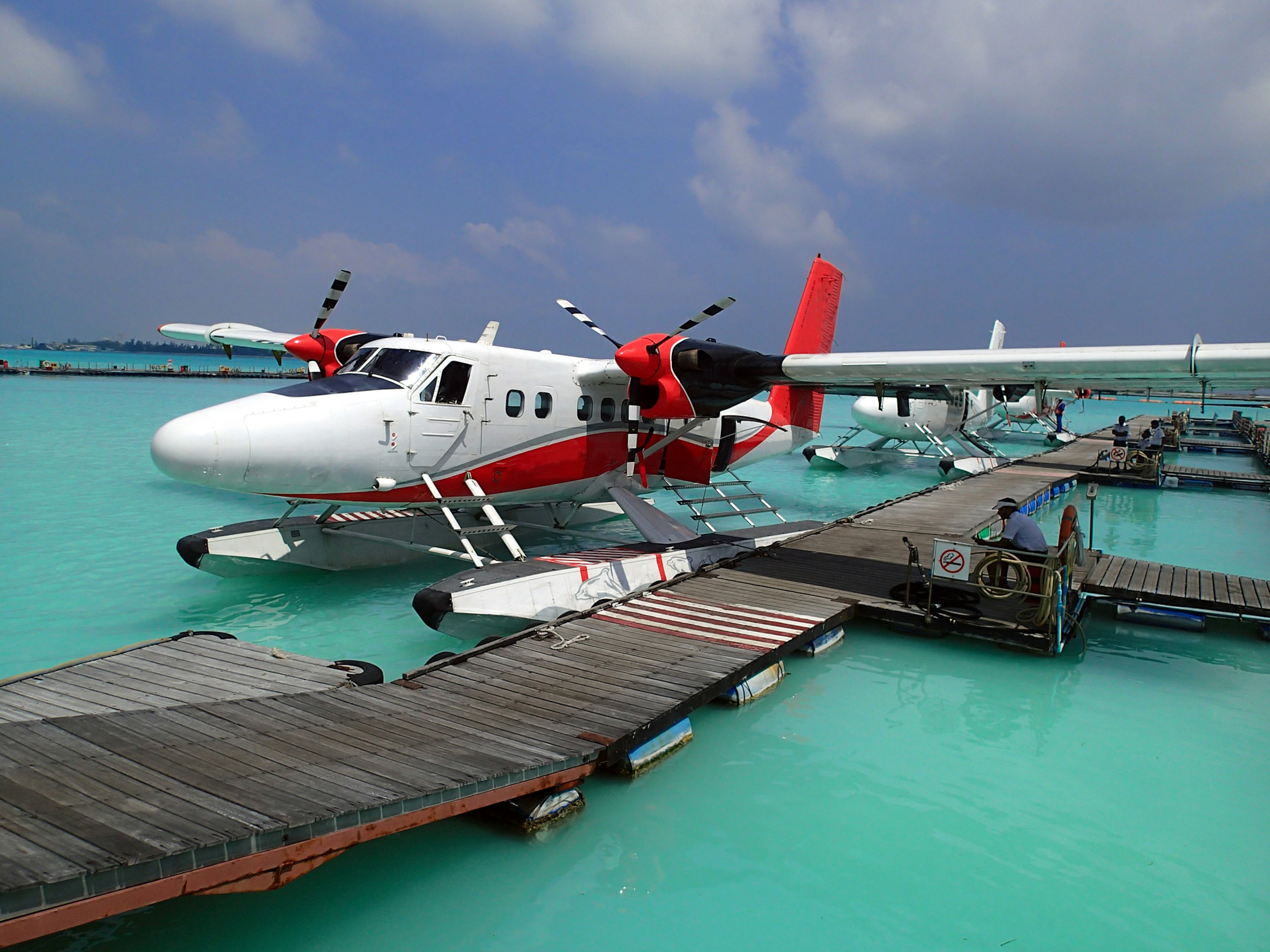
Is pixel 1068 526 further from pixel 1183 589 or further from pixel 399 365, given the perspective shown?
pixel 399 365

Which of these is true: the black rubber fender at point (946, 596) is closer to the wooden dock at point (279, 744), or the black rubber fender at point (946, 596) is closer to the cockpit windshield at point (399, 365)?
the wooden dock at point (279, 744)

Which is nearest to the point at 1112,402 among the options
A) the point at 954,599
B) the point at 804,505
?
the point at 804,505

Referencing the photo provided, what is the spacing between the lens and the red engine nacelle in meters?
9.58

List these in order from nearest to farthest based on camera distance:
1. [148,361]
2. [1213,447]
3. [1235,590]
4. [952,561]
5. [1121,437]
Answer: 1. [952,561]
2. [1235,590]
3. [1121,437]
4. [1213,447]
5. [148,361]

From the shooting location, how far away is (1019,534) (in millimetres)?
7820

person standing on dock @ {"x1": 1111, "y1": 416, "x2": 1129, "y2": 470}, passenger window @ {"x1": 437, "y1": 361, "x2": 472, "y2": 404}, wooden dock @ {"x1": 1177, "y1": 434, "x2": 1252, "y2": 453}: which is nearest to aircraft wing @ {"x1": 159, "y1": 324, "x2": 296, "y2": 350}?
passenger window @ {"x1": 437, "y1": 361, "x2": 472, "y2": 404}

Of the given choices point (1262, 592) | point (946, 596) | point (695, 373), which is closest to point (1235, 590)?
point (1262, 592)

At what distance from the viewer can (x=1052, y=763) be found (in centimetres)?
560

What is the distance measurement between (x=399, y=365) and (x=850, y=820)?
715 cm

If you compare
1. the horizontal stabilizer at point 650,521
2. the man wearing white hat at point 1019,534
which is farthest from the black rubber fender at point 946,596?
the horizontal stabilizer at point 650,521

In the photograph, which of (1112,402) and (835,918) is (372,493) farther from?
(1112,402)

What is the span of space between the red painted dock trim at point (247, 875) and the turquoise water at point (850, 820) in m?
0.50

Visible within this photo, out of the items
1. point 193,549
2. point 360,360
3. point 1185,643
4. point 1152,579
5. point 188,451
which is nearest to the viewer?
point 188,451

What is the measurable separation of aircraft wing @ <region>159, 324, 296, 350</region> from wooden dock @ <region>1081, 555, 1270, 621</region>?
538 inches
